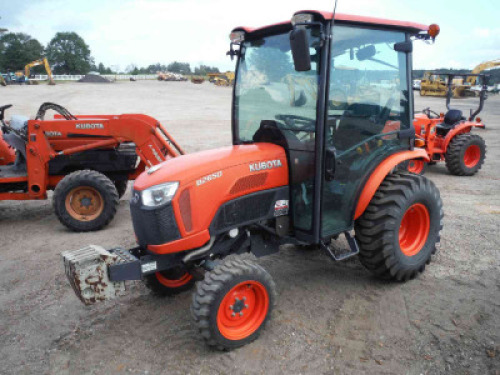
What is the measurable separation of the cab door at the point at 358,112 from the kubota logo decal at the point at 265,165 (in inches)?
14.7

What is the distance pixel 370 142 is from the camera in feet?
12.4

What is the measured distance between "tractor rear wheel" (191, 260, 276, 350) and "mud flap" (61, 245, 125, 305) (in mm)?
591

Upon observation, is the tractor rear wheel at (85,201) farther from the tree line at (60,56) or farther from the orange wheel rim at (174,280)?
the tree line at (60,56)

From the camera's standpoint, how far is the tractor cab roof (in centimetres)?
315

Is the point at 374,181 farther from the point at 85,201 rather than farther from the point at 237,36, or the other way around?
the point at 85,201

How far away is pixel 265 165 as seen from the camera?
3.42m

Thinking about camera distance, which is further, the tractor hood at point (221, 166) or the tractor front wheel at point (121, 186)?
the tractor front wheel at point (121, 186)

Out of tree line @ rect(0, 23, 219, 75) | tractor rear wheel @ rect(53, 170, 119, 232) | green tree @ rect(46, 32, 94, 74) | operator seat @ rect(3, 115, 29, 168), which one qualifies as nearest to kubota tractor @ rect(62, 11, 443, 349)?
tractor rear wheel @ rect(53, 170, 119, 232)

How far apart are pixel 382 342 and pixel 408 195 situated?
1.27m

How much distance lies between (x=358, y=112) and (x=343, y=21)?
28.6 inches

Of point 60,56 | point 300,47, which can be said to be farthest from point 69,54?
point 300,47

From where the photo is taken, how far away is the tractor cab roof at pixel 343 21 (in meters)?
3.15

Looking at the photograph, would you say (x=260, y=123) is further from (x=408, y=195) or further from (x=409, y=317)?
(x=409, y=317)

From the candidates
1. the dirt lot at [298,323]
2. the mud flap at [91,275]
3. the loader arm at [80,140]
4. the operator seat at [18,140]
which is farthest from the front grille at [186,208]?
the operator seat at [18,140]
